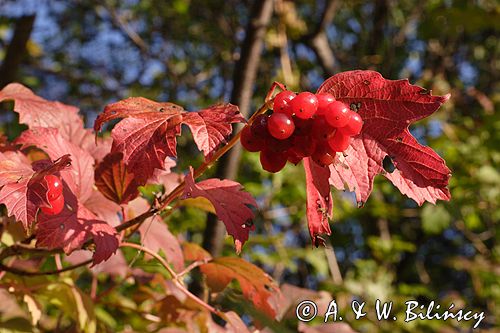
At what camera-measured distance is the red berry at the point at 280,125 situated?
736mm

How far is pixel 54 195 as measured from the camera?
806 mm

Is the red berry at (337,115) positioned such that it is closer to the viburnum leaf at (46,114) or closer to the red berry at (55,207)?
the red berry at (55,207)

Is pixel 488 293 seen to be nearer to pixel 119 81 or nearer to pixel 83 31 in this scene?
pixel 119 81

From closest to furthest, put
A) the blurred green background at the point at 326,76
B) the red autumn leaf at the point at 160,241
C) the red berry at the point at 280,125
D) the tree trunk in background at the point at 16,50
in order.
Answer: the red berry at the point at 280,125
the red autumn leaf at the point at 160,241
the tree trunk in background at the point at 16,50
the blurred green background at the point at 326,76

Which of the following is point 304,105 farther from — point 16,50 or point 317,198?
point 16,50

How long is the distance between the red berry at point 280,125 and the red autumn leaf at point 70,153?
1.19ft

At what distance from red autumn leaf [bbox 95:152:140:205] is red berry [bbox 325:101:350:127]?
0.37 meters

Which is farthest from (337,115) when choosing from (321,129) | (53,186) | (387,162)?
(387,162)

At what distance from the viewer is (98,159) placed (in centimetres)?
114

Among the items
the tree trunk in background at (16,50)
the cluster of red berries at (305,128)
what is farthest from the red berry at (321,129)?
the tree trunk in background at (16,50)

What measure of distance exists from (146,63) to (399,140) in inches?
166

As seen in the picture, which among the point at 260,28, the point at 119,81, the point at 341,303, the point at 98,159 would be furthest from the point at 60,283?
the point at 119,81

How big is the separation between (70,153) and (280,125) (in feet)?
1.33

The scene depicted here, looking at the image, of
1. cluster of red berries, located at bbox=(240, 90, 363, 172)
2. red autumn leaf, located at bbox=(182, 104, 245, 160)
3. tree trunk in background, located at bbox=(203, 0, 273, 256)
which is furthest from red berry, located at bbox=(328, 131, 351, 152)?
tree trunk in background, located at bbox=(203, 0, 273, 256)
